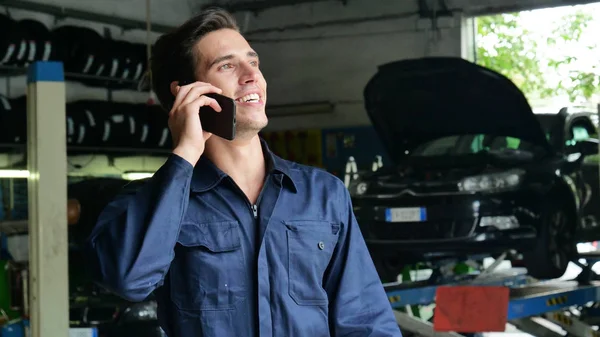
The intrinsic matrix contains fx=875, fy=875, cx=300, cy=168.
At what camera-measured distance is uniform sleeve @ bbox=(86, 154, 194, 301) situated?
1493mm

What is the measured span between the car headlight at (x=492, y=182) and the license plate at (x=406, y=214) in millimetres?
339

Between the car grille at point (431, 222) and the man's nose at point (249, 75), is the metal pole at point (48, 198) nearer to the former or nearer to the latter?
the man's nose at point (249, 75)

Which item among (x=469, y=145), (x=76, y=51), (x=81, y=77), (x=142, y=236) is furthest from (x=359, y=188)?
(x=142, y=236)

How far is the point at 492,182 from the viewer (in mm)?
6609

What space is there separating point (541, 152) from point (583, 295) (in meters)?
1.56

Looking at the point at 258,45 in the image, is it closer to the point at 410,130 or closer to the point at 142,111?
the point at 142,111

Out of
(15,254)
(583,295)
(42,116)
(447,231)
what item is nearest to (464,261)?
(447,231)

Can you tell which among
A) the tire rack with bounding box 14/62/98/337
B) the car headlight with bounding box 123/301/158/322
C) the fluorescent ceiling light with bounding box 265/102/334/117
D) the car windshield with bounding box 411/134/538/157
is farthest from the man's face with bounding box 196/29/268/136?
the fluorescent ceiling light with bounding box 265/102/334/117

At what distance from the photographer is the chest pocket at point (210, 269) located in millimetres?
1600

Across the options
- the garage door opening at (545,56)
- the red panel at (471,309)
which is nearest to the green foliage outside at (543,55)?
the garage door opening at (545,56)

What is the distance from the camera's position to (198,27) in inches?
69.6

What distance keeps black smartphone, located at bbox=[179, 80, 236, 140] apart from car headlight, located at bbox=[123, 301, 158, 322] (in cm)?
335

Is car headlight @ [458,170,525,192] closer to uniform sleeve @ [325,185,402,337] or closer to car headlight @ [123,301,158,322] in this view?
car headlight @ [123,301,158,322]

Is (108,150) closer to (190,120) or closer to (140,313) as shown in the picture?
(140,313)
